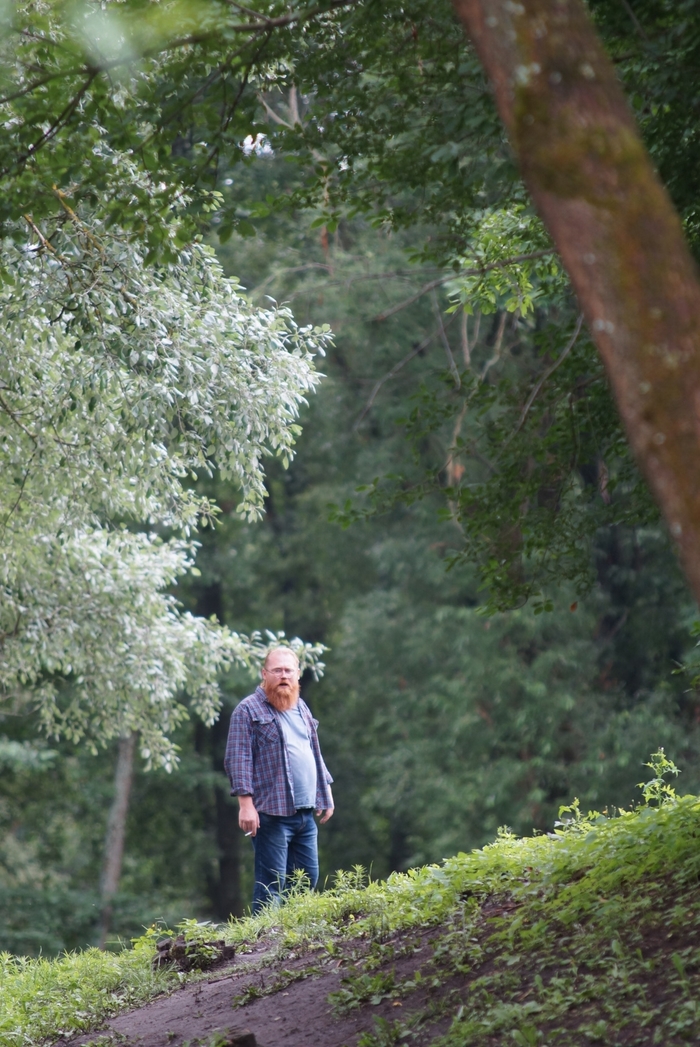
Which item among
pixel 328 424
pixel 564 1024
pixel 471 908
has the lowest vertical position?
pixel 564 1024

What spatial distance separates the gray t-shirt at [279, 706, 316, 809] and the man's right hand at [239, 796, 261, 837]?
31 centimetres

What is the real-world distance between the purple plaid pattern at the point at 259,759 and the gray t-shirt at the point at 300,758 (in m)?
0.05

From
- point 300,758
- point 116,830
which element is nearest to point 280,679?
point 300,758

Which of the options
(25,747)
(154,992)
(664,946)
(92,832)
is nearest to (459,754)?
(25,747)

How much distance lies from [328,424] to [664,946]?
1646 cm

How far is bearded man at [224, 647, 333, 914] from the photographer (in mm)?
6660

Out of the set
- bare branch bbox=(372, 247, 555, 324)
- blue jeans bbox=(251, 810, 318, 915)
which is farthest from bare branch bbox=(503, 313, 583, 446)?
blue jeans bbox=(251, 810, 318, 915)

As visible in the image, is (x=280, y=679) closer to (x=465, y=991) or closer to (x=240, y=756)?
(x=240, y=756)

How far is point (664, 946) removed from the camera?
149 inches

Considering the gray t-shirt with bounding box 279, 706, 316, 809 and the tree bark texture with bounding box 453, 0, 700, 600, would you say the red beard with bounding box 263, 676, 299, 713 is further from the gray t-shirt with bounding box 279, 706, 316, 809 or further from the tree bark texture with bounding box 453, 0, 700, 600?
the tree bark texture with bounding box 453, 0, 700, 600

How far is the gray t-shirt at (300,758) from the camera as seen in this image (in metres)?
6.81

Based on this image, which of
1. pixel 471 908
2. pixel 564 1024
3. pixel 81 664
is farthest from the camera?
pixel 81 664

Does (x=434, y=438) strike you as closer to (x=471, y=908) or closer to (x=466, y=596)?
(x=466, y=596)

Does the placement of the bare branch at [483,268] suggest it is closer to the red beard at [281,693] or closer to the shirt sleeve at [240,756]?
the red beard at [281,693]
